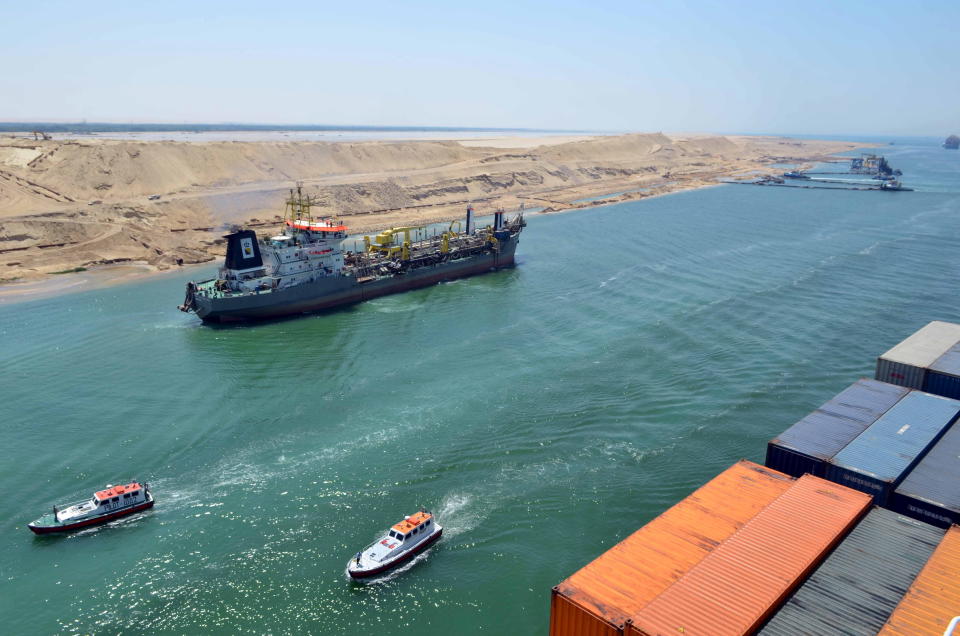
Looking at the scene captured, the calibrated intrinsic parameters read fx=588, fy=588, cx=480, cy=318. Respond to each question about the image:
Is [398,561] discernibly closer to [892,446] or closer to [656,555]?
[656,555]

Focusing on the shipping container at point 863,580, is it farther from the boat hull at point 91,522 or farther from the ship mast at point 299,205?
the ship mast at point 299,205

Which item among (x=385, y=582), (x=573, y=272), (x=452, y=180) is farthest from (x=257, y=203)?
(x=385, y=582)

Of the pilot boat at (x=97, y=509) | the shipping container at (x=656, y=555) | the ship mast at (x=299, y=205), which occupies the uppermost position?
the ship mast at (x=299, y=205)

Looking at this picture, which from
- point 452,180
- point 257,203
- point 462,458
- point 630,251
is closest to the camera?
point 462,458

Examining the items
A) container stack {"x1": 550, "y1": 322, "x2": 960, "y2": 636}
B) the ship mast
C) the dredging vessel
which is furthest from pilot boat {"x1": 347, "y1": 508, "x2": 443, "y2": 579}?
the ship mast

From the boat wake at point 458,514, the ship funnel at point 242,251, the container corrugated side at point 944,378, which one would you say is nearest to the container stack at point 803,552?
the container corrugated side at point 944,378

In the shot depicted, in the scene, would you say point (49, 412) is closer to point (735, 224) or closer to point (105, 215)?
point (105, 215)

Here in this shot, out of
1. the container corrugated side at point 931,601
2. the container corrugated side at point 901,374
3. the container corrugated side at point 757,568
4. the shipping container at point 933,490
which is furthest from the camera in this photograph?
Answer: the container corrugated side at point 901,374
